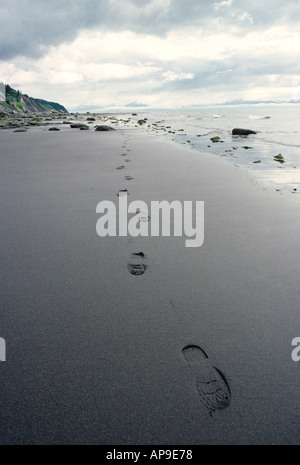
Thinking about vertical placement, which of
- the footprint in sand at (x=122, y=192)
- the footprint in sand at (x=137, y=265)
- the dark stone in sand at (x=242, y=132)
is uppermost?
the dark stone in sand at (x=242, y=132)

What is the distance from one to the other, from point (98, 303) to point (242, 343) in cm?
100

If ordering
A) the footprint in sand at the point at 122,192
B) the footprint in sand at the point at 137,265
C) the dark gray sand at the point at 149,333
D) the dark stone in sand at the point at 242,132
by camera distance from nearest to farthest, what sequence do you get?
the dark gray sand at the point at 149,333 < the footprint in sand at the point at 137,265 < the footprint in sand at the point at 122,192 < the dark stone in sand at the point at 242,132

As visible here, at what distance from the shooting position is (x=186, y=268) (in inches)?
88.0

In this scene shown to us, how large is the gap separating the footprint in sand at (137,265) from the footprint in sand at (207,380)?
0.86 meters

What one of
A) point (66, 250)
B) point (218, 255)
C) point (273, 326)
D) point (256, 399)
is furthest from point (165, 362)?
point (66, 250)

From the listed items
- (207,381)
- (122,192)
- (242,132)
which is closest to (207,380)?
(207,381)

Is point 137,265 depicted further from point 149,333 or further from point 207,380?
point 207,380

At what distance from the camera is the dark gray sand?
1.15 m

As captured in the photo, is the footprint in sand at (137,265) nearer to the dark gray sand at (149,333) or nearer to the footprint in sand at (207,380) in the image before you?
the dark gray sand at (149,333)

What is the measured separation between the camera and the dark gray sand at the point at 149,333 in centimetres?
115

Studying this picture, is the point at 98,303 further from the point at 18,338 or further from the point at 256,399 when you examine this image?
the point at 256,399

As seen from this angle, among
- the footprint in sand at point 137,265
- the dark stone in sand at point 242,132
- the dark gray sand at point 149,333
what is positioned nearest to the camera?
the dark gray sand at point 149,333

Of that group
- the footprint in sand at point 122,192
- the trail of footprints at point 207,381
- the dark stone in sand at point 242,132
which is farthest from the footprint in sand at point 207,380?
the dark stone in sand at point 242,132

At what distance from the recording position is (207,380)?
1338 millimetres
